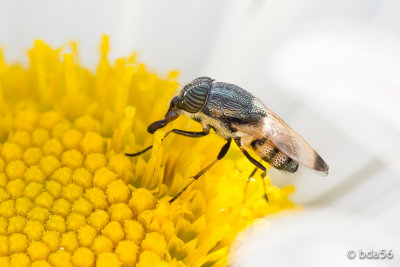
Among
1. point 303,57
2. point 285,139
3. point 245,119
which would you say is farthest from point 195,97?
point 303,57

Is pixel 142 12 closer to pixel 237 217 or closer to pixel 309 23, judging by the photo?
Answer: pixel 309 23

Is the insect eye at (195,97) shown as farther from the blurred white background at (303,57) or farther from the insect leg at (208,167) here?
the blurred white background at (303,57)

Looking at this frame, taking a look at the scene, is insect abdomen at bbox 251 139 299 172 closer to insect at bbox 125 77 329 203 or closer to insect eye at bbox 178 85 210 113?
insect at bbox 125 77 329 203

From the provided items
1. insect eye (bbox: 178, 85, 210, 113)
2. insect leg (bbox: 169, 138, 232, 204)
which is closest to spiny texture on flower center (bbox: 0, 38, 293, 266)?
insect leg (bbox: 169, 138, 232, 204)

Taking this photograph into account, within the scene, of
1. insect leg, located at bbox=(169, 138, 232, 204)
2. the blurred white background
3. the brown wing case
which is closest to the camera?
the brown wing case

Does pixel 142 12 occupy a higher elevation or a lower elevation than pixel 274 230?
higher

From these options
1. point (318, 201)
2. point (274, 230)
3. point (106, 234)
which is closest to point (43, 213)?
point (106, 234)
